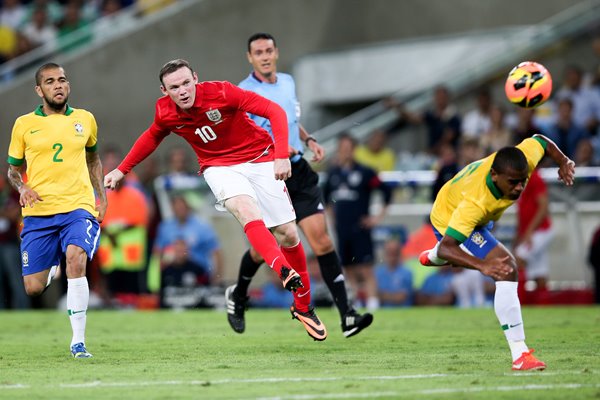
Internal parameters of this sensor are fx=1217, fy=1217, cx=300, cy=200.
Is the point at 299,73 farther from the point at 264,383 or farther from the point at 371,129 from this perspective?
the point at 264,383

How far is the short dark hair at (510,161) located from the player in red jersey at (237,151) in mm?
1746

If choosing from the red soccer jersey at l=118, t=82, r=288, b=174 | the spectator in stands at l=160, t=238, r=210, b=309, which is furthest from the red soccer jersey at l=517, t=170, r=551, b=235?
the red soccer jersey at l=118, t=82, r=288, b=174

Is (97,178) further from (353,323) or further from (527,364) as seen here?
(527,364)

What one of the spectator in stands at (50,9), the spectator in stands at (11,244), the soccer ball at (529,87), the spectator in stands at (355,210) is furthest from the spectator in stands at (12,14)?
the soccer ball at (529,87)

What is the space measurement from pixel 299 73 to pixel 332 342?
13.5 meters

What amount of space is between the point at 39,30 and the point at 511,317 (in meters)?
17.8

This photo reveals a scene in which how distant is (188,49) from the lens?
23922 millimetres

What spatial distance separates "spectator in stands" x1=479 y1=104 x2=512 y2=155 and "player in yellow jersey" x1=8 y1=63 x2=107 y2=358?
31.0 feet

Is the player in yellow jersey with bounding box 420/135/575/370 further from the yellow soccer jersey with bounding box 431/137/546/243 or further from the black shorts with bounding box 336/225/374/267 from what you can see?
the black shorts with bounding box 336/225/374/267

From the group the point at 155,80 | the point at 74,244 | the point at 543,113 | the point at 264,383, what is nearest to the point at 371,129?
the point at 543,113

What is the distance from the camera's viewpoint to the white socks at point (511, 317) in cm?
866

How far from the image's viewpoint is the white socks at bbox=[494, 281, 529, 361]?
28.4ft

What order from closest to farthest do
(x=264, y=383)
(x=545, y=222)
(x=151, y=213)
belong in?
(x=264, y=383)
(x=545, y=222)
(x=151, y=213)

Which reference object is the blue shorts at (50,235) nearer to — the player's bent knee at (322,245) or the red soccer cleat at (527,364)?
the player's bent knee at (322,245)
